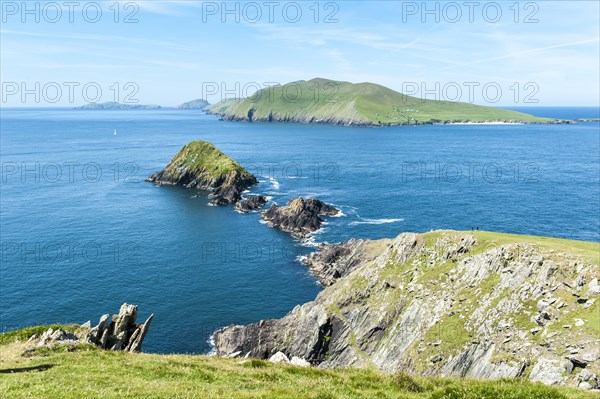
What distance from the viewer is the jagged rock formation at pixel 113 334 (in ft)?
114

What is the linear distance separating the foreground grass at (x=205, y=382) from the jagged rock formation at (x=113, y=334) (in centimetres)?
421

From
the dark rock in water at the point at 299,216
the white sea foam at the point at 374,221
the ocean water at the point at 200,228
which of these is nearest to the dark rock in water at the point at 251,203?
the ocean water at the point at 200,228

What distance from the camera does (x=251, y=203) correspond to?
128750 mm

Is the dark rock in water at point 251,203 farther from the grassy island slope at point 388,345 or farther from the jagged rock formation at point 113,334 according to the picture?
the jagged rock formation at point 113,334

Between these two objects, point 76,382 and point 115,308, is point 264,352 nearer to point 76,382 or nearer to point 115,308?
point 115,308

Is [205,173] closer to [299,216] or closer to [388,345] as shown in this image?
[299,216]

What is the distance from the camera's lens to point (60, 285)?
75.1 m

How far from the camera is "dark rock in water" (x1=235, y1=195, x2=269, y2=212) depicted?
12675 cm

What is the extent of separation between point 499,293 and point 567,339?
9.50 meters

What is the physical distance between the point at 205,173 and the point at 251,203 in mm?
36989

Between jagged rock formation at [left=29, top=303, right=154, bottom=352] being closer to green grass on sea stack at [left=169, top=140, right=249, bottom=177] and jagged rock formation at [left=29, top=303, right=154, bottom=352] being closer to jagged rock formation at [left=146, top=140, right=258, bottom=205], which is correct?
jagged rock formation at [left=146, top=140, right=258, bottom=205]

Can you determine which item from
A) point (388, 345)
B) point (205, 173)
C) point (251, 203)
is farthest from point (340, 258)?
point (205, 173)

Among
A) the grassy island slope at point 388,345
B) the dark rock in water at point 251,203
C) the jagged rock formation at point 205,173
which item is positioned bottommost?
the grassy island slope at point 388,345

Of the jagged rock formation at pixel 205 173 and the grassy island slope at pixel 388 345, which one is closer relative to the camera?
the grassy island slope at pixel 388 345
